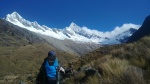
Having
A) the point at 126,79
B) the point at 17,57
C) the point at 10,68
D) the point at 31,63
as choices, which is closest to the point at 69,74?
the point at 126,79

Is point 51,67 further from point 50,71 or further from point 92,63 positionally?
point 92,63

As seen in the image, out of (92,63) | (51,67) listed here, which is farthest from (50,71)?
(92,63)

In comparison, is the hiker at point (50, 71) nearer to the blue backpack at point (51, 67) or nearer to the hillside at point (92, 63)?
the blue backpack at point (51, 67)

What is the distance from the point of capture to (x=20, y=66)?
308 ft

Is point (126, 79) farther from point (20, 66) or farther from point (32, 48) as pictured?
point (32, 48)

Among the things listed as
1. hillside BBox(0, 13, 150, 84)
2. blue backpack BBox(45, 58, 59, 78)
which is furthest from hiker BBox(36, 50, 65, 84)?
hillside BBox(0, 13, 150, 84)

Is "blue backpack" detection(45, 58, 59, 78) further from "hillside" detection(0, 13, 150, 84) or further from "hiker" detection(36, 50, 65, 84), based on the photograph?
"hillside" detection(0, 13, 150, 84)

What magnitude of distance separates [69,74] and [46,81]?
5.70m

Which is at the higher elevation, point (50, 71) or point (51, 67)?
point (51, 67)

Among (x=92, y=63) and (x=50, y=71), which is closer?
(x=50, y=71)

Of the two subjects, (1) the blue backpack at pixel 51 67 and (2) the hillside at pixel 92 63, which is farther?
(1) the blue backpack at pixel 51 67

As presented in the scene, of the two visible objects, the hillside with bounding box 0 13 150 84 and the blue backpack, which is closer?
the hillside with bounding box 0 13 150 84

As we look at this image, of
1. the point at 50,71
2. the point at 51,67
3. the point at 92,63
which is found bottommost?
the point at 50,71

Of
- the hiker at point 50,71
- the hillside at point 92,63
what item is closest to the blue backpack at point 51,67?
the hiker at point 50,71
